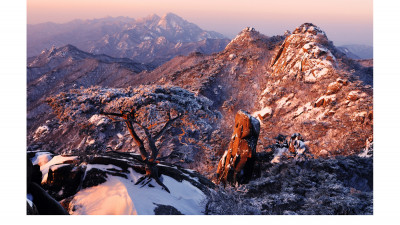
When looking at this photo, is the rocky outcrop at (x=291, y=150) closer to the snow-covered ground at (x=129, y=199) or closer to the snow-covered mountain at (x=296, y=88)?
the snow-covered mountain at (x=296, y=88)

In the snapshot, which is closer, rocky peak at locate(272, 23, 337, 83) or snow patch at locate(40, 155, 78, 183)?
snow patch at locate(40, 155, 78, 183)

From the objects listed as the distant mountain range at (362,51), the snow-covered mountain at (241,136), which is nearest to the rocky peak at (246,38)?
the snow-covered mountain at (241,136)

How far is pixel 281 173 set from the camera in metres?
9.36

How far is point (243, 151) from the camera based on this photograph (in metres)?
9.84

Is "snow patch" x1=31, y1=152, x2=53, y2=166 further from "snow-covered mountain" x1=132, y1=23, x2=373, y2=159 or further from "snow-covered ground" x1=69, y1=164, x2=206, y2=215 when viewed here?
"snow-covered mountain" x1=132, y1=23, x2=373, y2=159

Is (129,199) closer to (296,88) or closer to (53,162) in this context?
(53,162)

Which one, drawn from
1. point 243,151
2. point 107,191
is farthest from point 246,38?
point 107,191

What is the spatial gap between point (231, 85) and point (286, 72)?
6.55 m

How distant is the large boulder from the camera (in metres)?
9.75

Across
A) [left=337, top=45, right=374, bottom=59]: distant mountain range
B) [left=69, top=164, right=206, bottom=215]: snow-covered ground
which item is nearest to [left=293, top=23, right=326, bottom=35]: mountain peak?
[left=337, top=45, right=374, bottom=59]: distant mountain range

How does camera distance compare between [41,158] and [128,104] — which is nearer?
[128,104]

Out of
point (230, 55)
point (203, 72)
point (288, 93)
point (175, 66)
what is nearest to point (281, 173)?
point (288, 93)

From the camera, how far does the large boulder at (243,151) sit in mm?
9750
